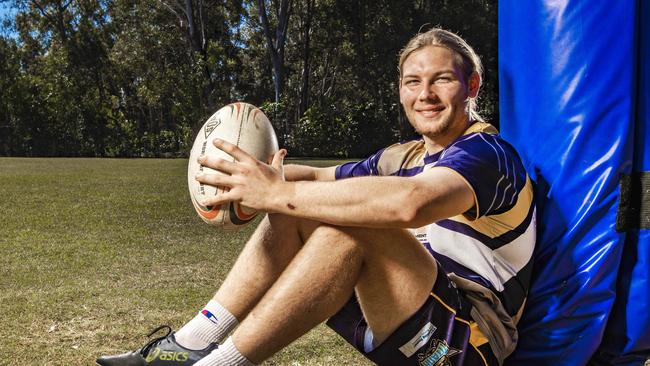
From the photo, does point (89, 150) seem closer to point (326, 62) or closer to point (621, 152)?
point (326, 62)

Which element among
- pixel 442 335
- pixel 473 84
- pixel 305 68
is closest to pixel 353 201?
pixel 442 335

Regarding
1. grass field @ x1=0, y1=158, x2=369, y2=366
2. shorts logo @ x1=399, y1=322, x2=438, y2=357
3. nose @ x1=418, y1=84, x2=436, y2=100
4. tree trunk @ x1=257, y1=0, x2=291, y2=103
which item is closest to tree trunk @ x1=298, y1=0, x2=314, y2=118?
tree trunk @ x1=257, y1=0, x2=291, y2=103

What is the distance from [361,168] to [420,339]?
1.01 m

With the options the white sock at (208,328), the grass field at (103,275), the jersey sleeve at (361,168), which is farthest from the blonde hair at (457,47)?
the grass field at (103,275)

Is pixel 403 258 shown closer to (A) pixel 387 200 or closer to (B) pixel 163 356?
(A) pixel 387 200

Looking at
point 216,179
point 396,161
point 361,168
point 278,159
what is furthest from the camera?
point 361,168

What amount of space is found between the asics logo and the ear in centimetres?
145

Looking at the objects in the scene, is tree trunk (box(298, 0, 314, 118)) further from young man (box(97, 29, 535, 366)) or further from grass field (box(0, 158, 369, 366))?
young man (box(97, 29, 535, 366))

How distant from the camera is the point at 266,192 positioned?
2.27 m

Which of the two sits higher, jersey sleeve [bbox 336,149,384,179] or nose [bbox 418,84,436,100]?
nose [bbox 418,84,436,100]

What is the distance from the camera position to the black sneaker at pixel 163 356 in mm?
2576

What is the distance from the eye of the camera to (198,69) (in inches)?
1203

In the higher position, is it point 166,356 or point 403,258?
point 403,258

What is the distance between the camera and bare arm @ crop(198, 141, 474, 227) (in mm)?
2123
